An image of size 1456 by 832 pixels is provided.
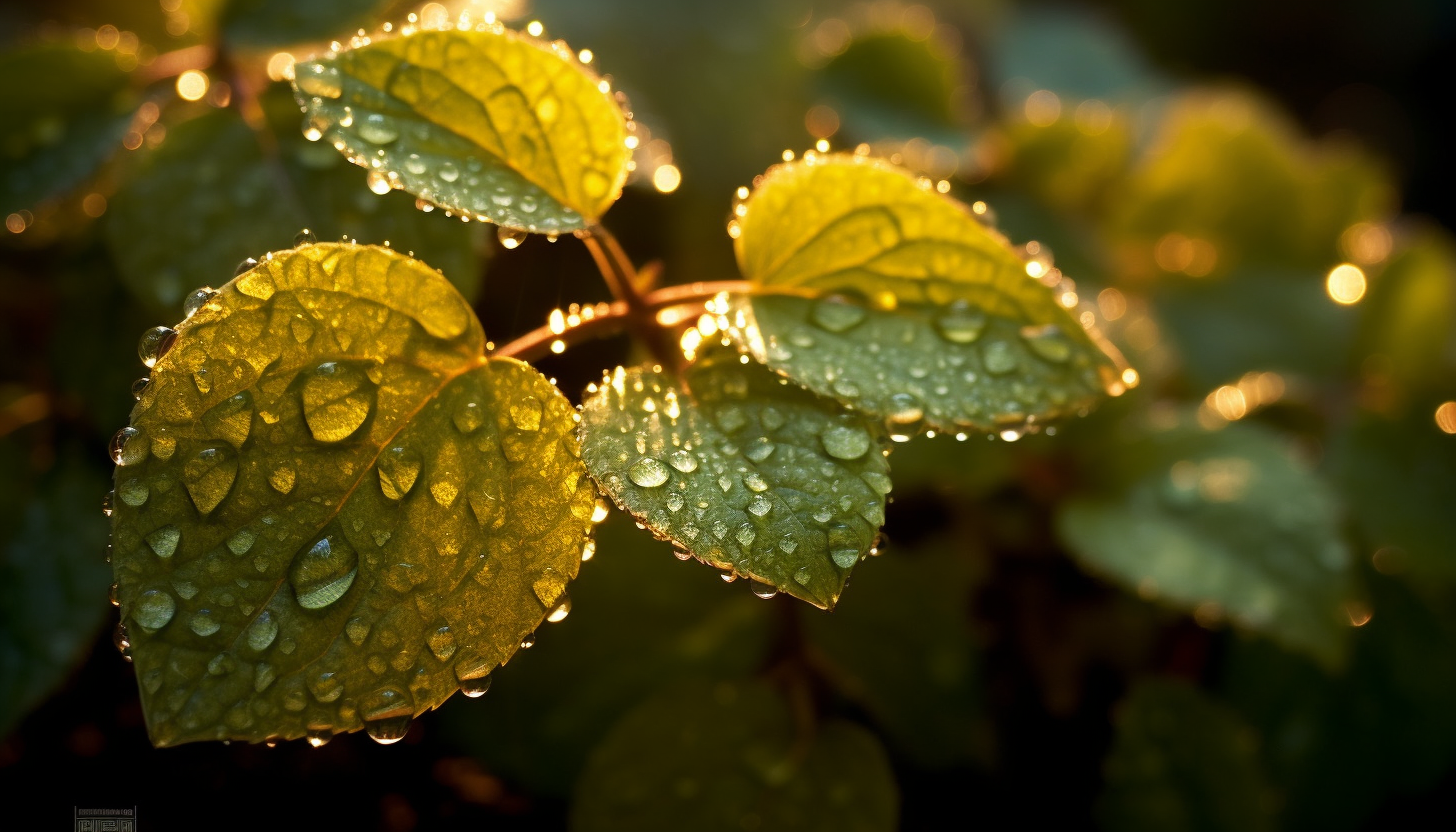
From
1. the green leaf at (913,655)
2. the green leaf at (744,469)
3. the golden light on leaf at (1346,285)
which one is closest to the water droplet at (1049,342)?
the green leaf at (744,469)

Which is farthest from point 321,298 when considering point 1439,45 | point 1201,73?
point 1439,45

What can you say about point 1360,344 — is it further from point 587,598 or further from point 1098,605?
point 587,598

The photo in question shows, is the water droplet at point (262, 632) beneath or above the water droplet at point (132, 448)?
beneath

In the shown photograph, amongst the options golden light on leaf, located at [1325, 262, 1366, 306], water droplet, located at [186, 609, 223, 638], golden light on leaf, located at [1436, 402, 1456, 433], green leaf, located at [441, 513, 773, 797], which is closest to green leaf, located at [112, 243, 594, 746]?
water droplet, located at [186, 609, 223, 638]

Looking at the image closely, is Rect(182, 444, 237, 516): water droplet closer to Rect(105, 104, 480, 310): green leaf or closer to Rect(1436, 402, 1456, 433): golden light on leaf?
Rect(105, 104, 480, 310): green leaf

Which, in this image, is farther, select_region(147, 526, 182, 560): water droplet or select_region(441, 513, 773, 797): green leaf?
select_region(441, 513, 773, 797): green leaf

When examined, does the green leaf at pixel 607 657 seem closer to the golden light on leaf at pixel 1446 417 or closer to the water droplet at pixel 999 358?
the water droplet at pixel 999 358

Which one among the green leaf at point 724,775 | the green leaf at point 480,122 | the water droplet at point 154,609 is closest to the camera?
the water droplet at point 154,609

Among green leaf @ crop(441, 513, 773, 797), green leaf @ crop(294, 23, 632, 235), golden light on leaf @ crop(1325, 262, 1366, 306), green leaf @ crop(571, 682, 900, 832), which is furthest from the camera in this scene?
golden light on leaf @ crop(1325, 262, 1366, 306)
